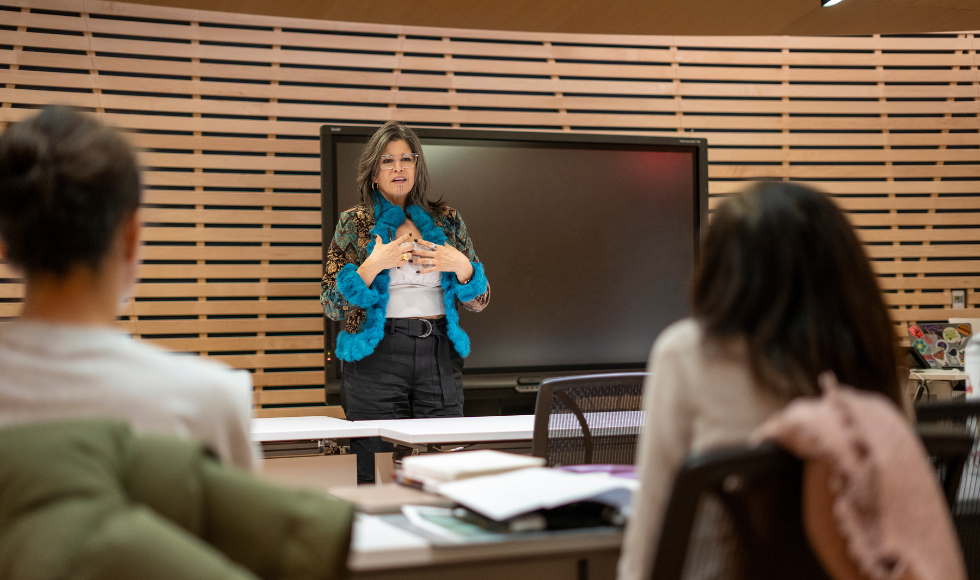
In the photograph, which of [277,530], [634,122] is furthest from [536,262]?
[277,530]

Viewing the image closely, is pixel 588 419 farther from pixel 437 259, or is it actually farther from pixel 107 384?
pixel 437 259

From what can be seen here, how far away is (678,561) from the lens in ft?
2.93

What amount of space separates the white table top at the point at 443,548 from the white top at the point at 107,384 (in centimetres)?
24

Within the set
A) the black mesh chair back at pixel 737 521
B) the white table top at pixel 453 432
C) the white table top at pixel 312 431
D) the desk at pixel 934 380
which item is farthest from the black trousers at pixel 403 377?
the desk at pixel 934 380

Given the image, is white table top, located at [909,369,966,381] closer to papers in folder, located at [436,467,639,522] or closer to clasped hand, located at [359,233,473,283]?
clasped hand, located at [359,233,473,283]

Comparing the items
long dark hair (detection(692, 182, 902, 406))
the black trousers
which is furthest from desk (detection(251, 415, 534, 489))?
long dark hair (detection(692, 182, 902, 406))

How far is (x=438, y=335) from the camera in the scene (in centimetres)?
340

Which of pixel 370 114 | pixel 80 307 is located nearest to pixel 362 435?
pixel 80 307

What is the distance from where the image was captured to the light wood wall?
15.6 ft

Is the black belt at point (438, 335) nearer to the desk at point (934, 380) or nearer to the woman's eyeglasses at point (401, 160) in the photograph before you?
the woman's eyeglasses at point (401, 160)

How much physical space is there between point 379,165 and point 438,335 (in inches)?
29.6

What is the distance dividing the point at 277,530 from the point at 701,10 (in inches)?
122

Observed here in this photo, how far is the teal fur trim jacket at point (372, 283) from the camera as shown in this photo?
336cm

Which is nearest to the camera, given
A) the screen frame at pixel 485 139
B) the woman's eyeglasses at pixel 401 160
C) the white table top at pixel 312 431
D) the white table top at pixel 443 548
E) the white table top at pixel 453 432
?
the white table top at pixel 443 548
